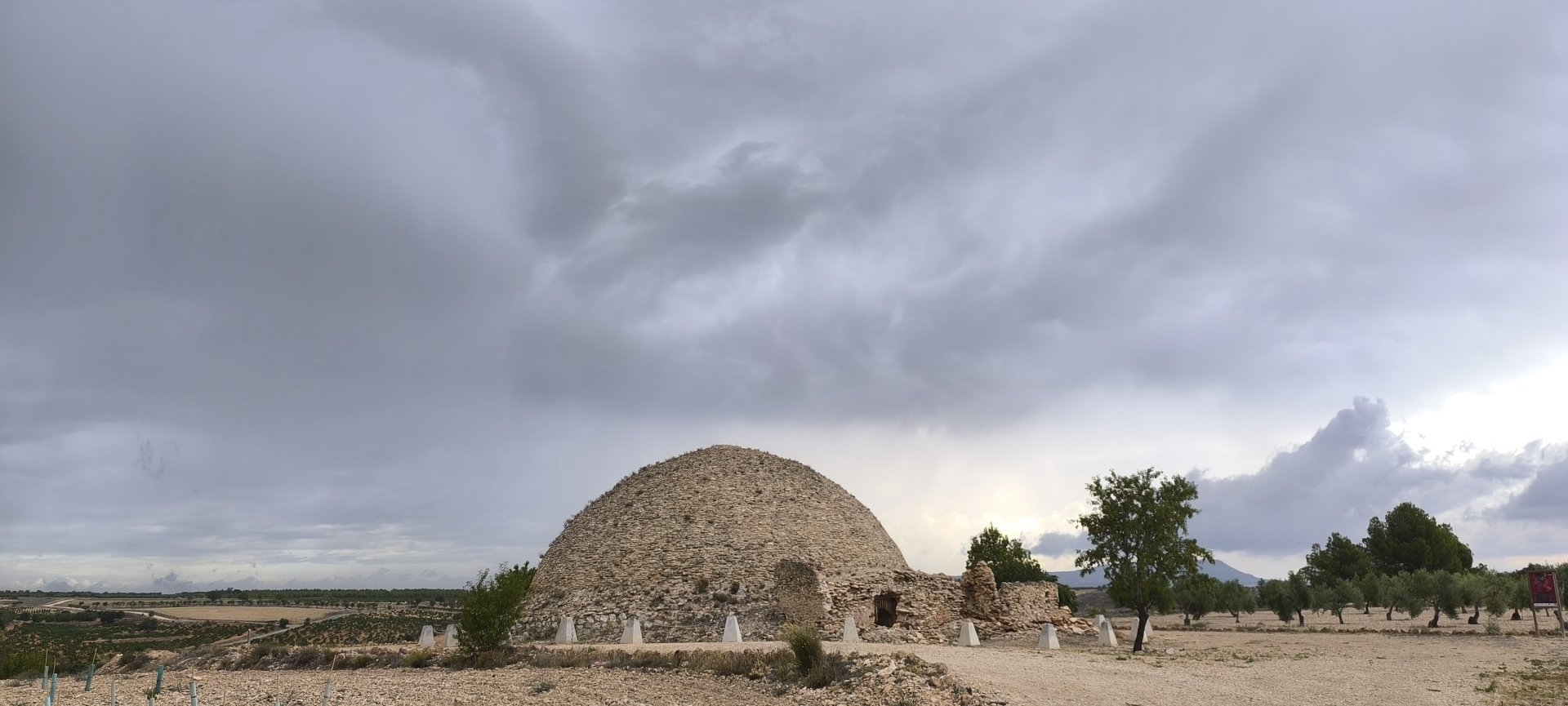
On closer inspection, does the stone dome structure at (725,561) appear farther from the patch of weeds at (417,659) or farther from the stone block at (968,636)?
the patch of weeds at (417,659)

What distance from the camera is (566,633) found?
2558 centimetres

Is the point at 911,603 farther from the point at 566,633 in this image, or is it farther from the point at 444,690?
the point at 444,690

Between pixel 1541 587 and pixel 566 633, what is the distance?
113 ft

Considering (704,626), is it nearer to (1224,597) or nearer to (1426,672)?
(1426,672)

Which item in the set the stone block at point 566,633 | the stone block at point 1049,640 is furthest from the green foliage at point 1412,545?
the stone block at point 566,633

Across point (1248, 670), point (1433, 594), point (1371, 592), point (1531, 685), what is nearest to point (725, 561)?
point (1248, 670)

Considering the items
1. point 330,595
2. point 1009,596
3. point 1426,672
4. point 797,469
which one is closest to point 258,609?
point 330,595

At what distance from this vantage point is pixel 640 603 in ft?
91.6

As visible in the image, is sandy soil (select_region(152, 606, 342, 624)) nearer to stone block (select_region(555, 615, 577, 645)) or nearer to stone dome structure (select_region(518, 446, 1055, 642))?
stone dome structure (select_region(518, 446, 1055, 642))

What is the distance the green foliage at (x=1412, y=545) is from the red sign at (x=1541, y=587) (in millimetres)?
40635

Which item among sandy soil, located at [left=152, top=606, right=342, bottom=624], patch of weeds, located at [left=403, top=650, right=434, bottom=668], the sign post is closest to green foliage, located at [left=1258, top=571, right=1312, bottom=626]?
the sign post

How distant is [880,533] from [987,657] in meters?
18.1

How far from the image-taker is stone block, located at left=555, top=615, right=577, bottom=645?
25391 mm

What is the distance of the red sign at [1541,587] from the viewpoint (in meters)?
28.1
